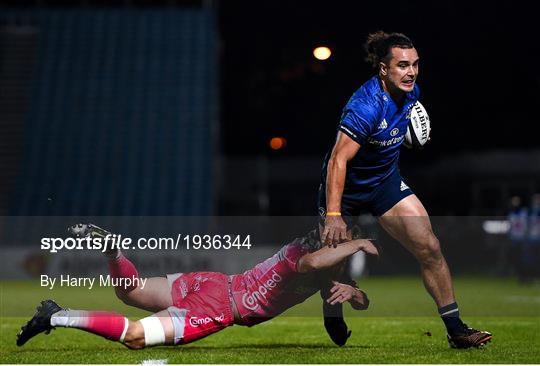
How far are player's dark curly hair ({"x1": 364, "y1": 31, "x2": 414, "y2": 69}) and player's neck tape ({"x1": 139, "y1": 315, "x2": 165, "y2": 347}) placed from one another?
7.48ft

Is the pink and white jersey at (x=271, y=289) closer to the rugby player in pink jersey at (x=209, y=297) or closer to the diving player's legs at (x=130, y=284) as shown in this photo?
the rugby player in pink jersey at (x=209, y=297)

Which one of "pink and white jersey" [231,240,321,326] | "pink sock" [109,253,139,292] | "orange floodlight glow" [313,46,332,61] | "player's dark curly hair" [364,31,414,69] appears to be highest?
"orange floodlight glow" [313,46,332,61]

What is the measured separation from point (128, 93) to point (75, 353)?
18.3 m

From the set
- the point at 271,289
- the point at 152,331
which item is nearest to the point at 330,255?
the point at 271,289

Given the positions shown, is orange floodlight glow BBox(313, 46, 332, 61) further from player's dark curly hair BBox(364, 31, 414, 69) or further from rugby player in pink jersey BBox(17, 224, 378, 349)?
rugby player in pink jersey BBox(17, 224, 378, 349)

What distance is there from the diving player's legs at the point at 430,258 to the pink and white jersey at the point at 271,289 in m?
0.74

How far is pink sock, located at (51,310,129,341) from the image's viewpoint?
657cm

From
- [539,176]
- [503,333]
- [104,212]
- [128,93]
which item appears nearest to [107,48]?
[128,93]

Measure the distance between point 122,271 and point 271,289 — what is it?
98 centimetres

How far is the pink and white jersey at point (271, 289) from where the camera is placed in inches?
280

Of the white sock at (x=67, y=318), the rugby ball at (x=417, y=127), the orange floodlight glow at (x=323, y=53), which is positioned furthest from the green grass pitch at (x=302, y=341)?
the orange floodlight glow at (x=323, y=53)

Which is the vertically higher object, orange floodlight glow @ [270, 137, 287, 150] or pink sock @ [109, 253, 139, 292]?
orange floodlight glow @ [270, 137, 287, 150]

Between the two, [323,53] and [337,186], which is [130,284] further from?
[323,53]

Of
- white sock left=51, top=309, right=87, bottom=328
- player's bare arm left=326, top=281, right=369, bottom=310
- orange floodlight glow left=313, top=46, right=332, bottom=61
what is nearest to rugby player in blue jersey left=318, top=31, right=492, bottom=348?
player's bare arm left=326, top=281, right=369, bottom=310
